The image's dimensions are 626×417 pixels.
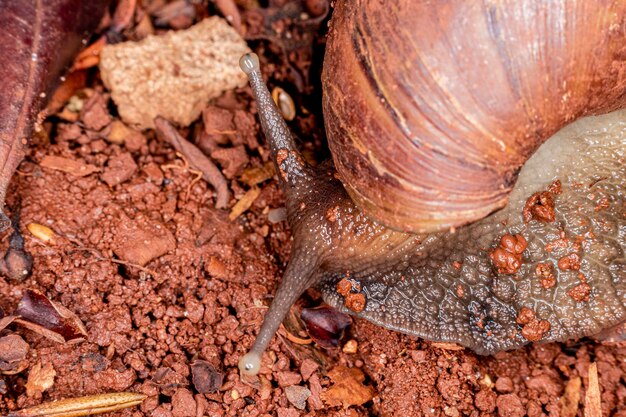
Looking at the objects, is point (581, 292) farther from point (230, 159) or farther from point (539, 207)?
point (230, 159)

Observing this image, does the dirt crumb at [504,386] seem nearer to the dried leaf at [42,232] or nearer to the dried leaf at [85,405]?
the dried leaf at [85,405]

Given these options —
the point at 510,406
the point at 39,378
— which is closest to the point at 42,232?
the point at 39,378

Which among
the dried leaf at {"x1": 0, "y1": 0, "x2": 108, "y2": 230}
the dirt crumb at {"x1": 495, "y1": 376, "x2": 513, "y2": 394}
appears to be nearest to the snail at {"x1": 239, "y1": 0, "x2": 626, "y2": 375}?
the dirt crumb at {"x1": 495, "y1": 376, "x2": 513, "y2": 394}

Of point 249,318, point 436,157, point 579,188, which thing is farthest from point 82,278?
point 579,188

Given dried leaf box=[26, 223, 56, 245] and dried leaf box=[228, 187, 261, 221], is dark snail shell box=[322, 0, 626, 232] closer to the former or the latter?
dried leaf box=[228, 187, 261, 221]

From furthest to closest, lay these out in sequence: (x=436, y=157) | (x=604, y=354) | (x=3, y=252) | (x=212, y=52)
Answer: (x=212, y=52), (x=604, y=354), (x=3, y=252), (x=436, y=157)

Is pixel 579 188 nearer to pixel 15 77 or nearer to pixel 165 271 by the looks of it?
pixel 165 271

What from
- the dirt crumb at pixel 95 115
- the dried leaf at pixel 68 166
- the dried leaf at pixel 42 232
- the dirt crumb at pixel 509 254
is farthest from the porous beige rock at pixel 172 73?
the dirt crumb at pixel 509 254
